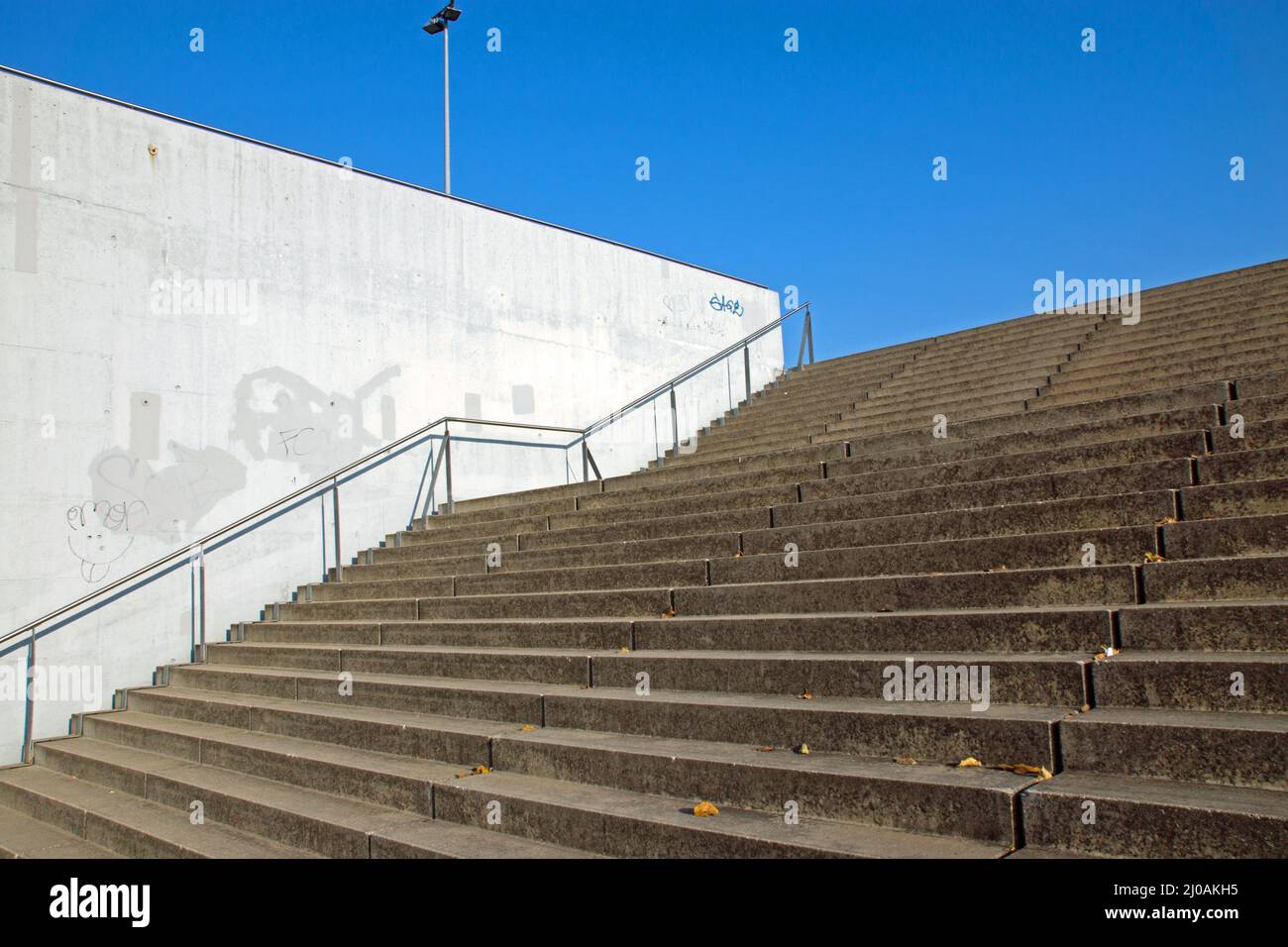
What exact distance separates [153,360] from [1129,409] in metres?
8.60

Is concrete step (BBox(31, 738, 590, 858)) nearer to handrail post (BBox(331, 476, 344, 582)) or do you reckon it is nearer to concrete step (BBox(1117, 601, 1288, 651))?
concrete step (BBox(1117, 601, 1288, 651))

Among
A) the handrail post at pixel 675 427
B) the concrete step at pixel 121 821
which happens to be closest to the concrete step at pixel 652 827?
the concrete step at pixel 121 821

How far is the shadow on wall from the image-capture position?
876 centimetres

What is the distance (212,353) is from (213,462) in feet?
3.70

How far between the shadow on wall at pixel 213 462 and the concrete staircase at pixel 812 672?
139 centimetres

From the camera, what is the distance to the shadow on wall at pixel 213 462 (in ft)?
28.7

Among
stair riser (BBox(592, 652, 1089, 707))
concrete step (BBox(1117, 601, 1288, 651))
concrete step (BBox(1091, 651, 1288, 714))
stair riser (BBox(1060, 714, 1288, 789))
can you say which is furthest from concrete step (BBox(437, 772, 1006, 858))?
concrete step (BBox(1117, 601, 1288, 651))

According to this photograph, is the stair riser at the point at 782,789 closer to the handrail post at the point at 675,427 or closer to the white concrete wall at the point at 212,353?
the white concrete wall at the point at 212,353

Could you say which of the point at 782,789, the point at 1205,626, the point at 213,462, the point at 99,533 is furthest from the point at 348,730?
the point at 213,462

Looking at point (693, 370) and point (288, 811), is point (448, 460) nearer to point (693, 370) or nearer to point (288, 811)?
point (693, 370)

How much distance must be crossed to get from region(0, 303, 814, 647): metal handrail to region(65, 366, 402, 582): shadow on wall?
17cm

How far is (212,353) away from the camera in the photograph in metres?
9.75

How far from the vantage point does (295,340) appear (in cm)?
1045
